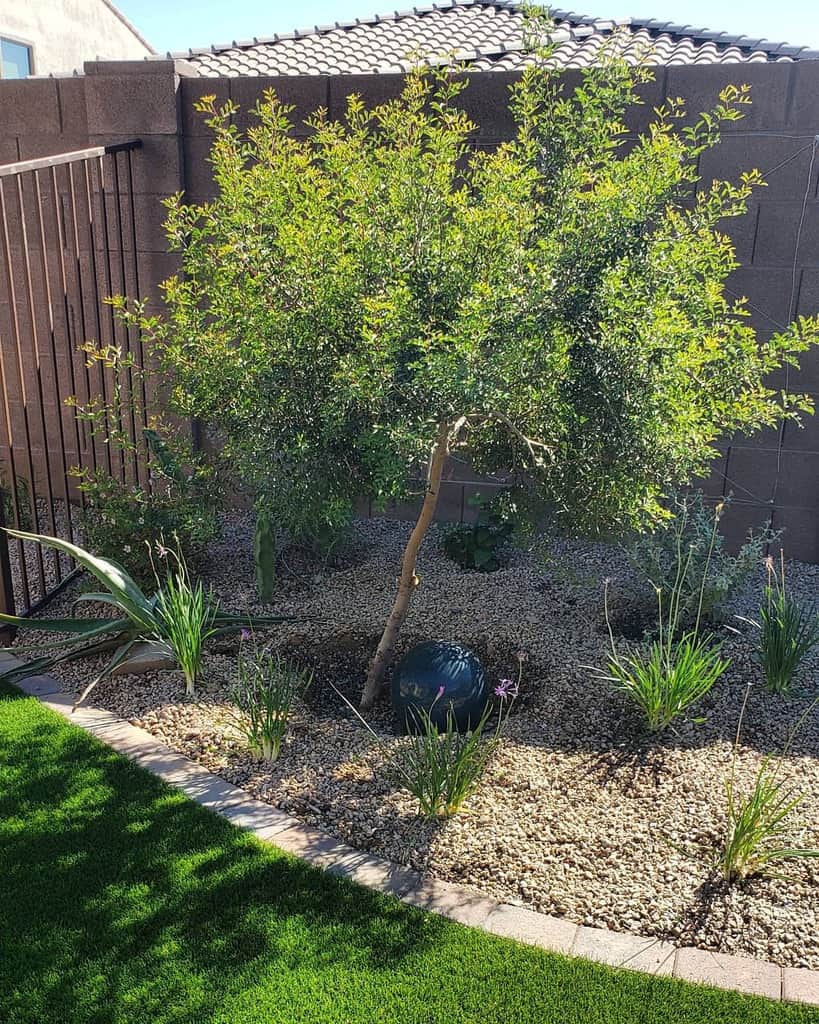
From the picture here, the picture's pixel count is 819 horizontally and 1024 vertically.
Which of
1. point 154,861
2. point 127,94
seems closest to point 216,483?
point 154,861

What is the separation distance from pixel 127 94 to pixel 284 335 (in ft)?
13.0

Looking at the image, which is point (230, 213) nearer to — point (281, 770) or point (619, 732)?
point (281, 770)

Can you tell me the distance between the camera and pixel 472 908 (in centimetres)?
295

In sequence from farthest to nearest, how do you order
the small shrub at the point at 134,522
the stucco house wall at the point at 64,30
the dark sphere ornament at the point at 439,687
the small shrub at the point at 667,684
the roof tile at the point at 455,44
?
the stucco house wall at the point at 64,30
the roof tile at the point at 455,44
the small shrub at the point at 134,522
the dark sphere ornament at the point at 439,687
the small shrub at the point at 667,684

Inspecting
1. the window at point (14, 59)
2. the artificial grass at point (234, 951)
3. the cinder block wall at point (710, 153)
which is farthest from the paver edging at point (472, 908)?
the window at point (14, 59)

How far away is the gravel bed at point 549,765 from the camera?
299 cm

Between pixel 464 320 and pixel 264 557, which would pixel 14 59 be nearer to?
pixel 264 557

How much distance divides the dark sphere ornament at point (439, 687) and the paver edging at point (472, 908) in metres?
0.80

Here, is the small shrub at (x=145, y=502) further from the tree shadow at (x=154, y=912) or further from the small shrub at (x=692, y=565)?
the small shrub at (x=692, y=565)

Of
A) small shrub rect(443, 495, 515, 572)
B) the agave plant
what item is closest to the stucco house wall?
small shrub rect(443, 495, 515, 572)

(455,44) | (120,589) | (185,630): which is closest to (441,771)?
(185,630)

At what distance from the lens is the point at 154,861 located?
312cm

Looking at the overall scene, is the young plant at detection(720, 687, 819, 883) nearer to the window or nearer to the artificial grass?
the artificial grass

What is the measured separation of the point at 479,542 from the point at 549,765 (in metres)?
2.21
